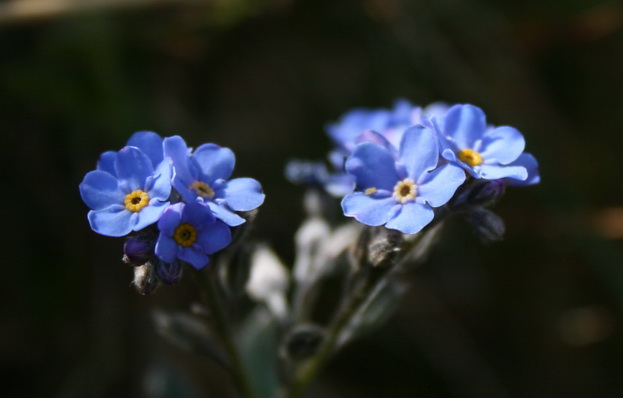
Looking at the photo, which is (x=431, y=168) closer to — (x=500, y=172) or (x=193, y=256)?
(x=500, y=172)

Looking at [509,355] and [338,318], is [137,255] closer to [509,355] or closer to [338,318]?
[338,318]

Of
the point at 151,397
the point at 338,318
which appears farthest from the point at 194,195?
the point at 151,397

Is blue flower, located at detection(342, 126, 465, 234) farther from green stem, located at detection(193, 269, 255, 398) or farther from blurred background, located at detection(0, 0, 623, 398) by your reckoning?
blurred background, located at detection(0, 0, 623, 398)

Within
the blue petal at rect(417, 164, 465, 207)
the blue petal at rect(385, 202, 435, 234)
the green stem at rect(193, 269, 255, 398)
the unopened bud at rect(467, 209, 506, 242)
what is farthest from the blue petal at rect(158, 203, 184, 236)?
the unopened bud at rect(467, 209, 506, 242)

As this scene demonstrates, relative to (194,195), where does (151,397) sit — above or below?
below

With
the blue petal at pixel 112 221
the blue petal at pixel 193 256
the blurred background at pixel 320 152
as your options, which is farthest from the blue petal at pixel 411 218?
the blurred background at pixel 320 152

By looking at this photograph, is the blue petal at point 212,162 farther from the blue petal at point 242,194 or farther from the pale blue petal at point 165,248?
the pale blue petal at point 165,248
